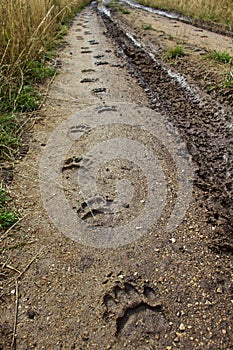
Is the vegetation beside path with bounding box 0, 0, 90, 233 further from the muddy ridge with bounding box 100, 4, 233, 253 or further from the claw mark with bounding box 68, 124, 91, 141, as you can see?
the muddy ridge with bounding box 100, 4, 233, 253

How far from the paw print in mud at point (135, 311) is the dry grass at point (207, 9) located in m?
6.09

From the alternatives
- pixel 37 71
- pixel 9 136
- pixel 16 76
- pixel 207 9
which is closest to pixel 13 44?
pixel 16 76

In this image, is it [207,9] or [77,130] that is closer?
[77,130]

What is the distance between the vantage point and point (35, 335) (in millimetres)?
1094

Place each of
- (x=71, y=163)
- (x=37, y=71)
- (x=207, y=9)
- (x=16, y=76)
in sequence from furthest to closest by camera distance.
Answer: (x=207, y=9) < (x=37, y=71) < (x=16, y=76) < (x=71, y=163)

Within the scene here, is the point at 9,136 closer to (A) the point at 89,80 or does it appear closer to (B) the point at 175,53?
(A) the point at 89,80

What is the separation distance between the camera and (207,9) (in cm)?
746

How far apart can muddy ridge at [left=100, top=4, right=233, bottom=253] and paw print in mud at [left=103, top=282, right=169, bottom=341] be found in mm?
427

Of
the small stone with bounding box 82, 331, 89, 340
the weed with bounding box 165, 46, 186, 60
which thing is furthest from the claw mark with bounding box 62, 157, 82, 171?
the weed with bounding box 165, 46, 186, 60

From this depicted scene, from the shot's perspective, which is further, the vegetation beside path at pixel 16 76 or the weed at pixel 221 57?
the weed at pixel 221 57

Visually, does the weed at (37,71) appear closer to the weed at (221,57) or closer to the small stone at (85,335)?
the weed at (221,57)

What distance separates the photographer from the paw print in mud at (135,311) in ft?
3.61

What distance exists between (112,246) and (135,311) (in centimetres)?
34

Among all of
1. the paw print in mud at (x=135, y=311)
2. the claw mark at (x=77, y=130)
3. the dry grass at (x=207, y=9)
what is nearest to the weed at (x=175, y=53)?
the claw mark at (x=77, y=130)
